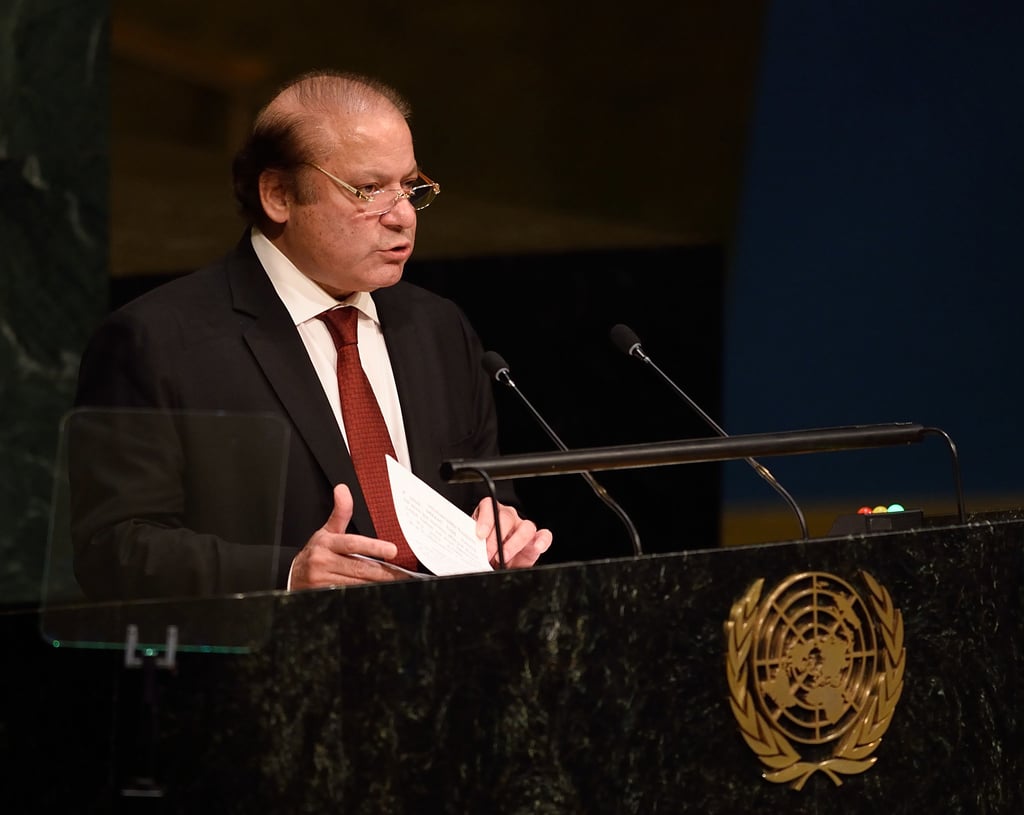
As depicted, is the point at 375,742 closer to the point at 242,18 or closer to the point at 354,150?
the point at 354,150

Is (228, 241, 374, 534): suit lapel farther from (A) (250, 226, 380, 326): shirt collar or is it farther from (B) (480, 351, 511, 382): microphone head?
(B) (480, 351, 511, 382): microphone head

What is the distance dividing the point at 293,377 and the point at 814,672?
116 centimetres

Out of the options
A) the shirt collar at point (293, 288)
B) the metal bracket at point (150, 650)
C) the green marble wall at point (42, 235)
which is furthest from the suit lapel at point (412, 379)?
the green marble wall at point (42, 235)

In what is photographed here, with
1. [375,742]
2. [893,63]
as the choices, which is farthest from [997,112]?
[375,742]

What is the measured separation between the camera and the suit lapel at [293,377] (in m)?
2.98

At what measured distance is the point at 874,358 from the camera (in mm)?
5469

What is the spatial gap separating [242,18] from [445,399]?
200 cm

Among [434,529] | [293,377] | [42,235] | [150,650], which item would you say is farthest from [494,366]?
[42,235]

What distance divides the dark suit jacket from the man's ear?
0.09 meters

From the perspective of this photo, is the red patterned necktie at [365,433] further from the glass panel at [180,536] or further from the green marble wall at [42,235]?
the green marble wall at [42,235]

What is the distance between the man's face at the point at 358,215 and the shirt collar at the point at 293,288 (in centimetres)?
3

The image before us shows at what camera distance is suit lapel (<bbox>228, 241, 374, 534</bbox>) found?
117 inches

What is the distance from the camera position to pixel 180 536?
2.13 m

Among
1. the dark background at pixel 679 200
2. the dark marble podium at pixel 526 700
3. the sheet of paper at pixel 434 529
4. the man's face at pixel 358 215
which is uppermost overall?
the dark background at pixel 679 200
